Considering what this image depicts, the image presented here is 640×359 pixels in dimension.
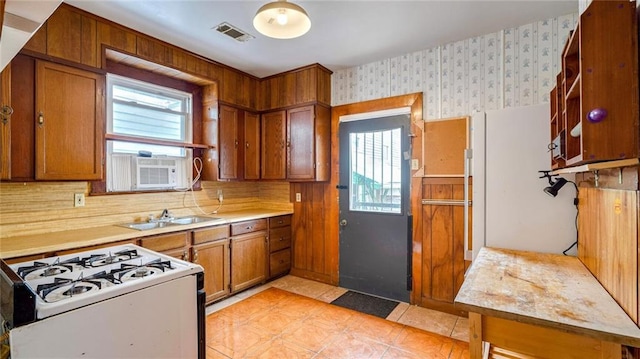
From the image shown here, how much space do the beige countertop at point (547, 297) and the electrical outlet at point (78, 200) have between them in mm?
2951

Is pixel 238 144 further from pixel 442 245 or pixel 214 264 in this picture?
pixel 442 245

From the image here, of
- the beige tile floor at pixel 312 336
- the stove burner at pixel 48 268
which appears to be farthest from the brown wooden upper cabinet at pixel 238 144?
the stove burner at pixel 48 268

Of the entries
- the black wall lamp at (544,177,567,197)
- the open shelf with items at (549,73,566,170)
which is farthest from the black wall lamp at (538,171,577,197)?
the open shelf with items at (549,73,566,170)

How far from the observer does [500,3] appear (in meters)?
2.23

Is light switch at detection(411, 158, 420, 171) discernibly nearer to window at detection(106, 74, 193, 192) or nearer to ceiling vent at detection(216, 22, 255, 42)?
ceiling vent at detection(216, 22, 255, 42)

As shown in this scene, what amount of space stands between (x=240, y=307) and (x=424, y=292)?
1.83m

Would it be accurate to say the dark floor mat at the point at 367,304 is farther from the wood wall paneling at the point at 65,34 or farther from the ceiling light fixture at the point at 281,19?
the wood wall paneling at the point at 65,34

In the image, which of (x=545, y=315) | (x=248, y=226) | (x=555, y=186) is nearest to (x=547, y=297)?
(x=545, y=315)

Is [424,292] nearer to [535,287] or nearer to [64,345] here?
[535,287]

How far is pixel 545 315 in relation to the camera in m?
1.14

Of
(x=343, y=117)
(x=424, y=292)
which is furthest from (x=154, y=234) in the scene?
(x=424, y=292)

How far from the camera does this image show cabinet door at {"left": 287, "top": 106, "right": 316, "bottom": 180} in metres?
3.45

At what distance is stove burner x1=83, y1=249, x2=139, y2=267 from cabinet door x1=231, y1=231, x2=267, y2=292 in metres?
1.30

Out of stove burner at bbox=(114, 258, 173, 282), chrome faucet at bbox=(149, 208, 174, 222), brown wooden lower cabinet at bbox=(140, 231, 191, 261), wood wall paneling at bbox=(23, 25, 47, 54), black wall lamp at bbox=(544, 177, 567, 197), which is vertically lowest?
brown wooden lower cabinet at bbox=(140, 231, 191, 261)
